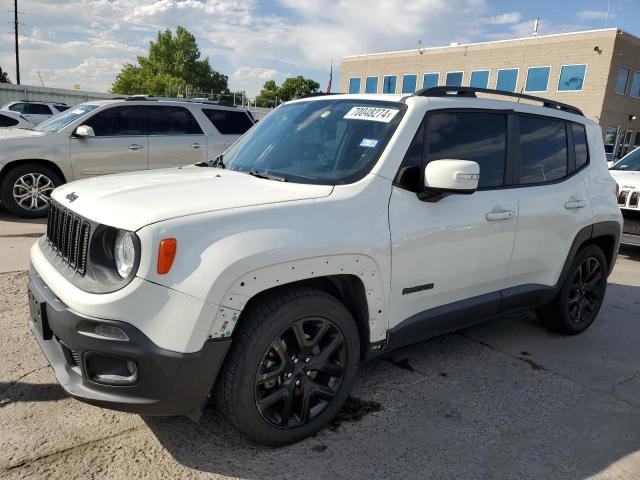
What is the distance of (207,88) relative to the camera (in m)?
88.1

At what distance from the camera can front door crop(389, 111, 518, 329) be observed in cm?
298

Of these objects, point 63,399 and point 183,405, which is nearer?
point 183,405

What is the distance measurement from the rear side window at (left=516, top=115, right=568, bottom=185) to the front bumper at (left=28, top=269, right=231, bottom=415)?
264 cm

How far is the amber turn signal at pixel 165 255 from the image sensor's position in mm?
2205

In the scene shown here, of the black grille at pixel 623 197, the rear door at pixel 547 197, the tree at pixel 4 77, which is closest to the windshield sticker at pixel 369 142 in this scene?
the rear door at pixel 547 197

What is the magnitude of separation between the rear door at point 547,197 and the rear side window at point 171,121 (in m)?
6.33

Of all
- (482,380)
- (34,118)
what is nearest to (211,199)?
(482,380)

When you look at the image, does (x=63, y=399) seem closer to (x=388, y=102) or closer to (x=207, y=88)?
(x=388, y=102)

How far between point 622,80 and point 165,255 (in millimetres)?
38028

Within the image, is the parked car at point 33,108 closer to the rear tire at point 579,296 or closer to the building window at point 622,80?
the rear tire at point 579,296

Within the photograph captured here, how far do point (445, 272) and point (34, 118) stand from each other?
818 inches

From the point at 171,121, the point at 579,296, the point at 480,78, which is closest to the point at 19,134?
the point at 171,121

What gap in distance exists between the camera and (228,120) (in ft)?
30.8

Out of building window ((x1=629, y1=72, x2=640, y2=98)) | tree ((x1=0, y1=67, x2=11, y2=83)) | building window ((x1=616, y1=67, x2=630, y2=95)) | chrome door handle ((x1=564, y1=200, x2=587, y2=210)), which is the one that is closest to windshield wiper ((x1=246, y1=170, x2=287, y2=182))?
chrome door handle ((x1=564, y1=200, x2=587, y2=210))
